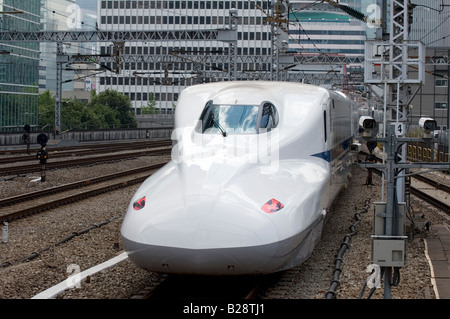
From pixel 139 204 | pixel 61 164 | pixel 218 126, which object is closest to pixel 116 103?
pixel 61 164

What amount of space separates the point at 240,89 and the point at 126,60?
4492 centimetres

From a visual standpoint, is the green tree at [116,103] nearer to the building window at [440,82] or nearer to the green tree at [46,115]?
the green tree at [46,115]

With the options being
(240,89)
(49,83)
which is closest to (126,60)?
(240,89)

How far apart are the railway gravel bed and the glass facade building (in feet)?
Result: 191

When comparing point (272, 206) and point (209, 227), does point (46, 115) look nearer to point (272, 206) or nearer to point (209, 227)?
point (272, 206)

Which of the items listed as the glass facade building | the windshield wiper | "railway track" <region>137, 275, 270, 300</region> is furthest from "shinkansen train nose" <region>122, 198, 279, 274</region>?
the glass facade building

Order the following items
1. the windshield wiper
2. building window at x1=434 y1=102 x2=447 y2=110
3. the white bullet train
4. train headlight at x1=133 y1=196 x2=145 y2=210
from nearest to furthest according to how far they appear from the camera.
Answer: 1. the white bullet train
2. train headlight at x1=133 y1=196 x2=145 y2=210
3. the windshield wiper
4. building window at x1=434 y1=102 x2=447 y2=110

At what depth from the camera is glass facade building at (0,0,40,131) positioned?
243 feet

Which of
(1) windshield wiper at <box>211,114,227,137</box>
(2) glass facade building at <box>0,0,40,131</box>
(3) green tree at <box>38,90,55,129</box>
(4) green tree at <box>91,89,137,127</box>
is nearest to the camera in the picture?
(1) windshield wiper at <box>211,114,227,137</box>

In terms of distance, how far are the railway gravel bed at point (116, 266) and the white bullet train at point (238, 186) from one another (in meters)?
0.64

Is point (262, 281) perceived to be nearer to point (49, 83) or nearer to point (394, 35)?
point (394, 35)

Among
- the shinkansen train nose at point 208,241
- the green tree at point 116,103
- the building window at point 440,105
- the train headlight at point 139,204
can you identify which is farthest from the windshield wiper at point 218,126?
the green tree at point 116,103

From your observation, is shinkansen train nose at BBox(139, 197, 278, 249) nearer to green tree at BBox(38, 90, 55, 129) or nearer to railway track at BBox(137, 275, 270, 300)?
railway track at BBox(137, 275, 270, 300)

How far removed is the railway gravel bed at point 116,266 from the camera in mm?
9977
